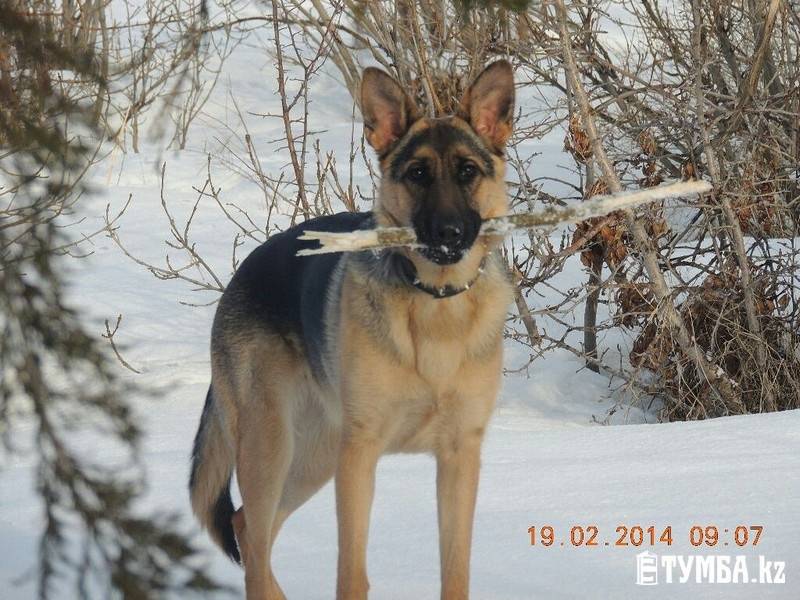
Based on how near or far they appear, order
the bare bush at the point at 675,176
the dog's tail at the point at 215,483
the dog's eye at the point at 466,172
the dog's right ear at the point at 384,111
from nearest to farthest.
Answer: the dog's eye at the point at 466,172 < the dog's right ear at the point at 384,111 < the dog's tail at the point at 215,483 < the bare bush at the point at 675,176

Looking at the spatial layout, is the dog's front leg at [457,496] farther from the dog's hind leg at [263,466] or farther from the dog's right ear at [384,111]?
the dog's right ear at [384,111]

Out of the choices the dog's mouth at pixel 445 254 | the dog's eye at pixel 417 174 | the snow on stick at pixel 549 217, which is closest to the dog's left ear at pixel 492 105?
the dog's eye at pixel 417 174

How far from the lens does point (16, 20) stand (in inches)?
91.9

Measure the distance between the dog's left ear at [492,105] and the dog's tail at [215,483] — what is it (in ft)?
5.13

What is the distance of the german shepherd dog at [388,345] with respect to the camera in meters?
3.88

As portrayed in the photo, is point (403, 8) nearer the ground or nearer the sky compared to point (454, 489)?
nearer the sky

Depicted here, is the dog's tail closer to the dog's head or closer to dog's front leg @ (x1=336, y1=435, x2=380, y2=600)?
dog's front leg @ (x1=336, y1=435, x2=380, y2=600)

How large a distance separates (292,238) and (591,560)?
1748 millimetres

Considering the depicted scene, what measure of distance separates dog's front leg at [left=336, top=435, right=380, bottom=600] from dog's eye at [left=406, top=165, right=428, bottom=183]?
Result: 0.91 m

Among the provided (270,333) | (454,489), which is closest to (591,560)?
(454,489)

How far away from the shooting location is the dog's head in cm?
383

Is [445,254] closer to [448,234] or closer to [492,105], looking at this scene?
[448,234]

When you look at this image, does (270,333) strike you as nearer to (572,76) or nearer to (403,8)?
(572,76)
